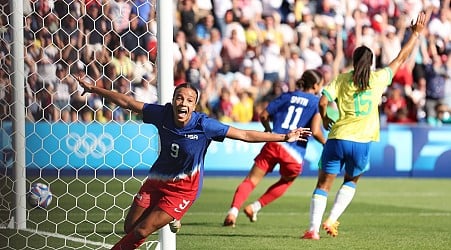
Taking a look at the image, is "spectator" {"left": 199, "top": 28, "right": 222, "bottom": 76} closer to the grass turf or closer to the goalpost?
the grass turf

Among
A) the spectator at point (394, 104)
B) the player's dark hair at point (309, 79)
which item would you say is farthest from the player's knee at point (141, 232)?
the spectator at point (394, 104)

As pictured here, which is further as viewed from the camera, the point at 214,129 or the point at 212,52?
the point at 212,52

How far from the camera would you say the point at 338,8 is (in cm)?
2203

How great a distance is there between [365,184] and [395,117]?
2814mm

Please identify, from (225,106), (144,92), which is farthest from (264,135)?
(225,106)

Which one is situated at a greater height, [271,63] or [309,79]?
[309,79]

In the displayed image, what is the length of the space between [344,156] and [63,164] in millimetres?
3234

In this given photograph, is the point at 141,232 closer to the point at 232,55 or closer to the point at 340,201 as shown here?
the point at 340,201

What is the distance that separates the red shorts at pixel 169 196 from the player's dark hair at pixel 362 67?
10.0 ft

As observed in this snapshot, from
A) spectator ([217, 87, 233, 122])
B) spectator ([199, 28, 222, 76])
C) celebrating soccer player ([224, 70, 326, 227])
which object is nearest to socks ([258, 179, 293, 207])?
celebrating soccer player ([224, 70, 326, 227])


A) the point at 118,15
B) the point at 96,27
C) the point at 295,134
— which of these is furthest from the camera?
the point at 96,27

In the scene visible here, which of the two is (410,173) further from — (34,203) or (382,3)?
(34,203)

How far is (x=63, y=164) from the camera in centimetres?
1197

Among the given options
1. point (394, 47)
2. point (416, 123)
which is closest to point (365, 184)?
point (416, 123)
